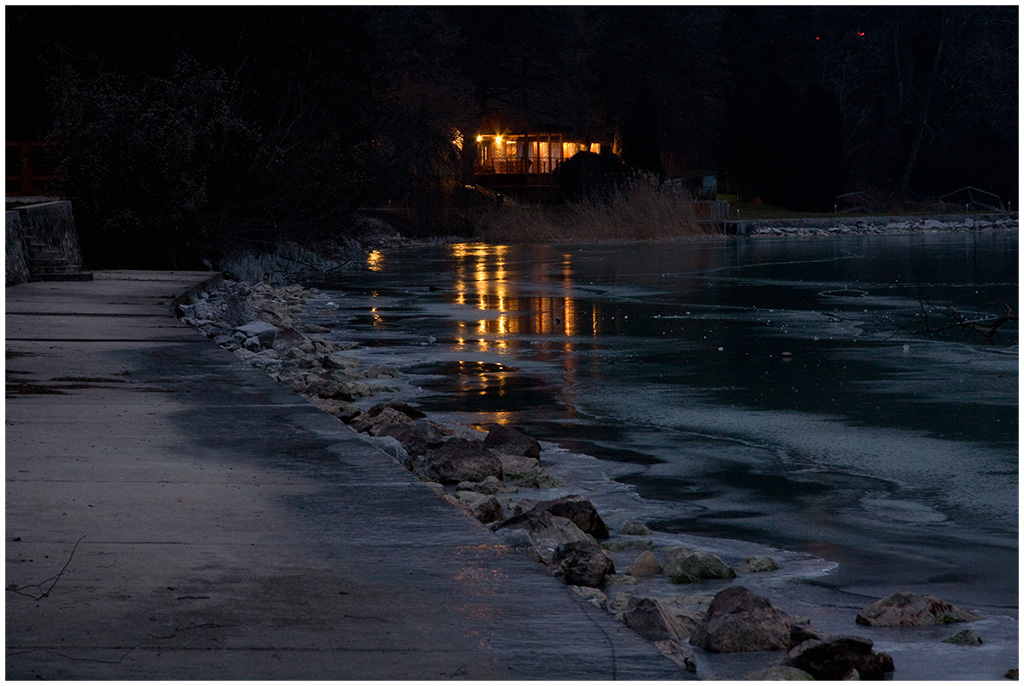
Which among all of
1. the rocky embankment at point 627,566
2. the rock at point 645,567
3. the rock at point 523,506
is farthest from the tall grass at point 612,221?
the rock at point 645,567

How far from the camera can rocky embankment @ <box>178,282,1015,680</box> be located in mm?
4289

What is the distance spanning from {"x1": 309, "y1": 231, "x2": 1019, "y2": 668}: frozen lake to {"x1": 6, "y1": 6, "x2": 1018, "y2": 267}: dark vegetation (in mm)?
3977

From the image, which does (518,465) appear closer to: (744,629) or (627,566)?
(627,566)

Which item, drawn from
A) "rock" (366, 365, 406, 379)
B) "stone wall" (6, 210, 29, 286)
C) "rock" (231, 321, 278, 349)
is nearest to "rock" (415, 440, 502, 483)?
"rock" (366, 365, 406, 379)

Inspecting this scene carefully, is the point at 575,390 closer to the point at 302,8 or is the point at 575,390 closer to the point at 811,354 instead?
the point at 811,354

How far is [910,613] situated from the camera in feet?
16.1

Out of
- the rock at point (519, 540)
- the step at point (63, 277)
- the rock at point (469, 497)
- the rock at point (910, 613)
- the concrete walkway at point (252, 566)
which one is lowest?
the rock at point (910, 613)

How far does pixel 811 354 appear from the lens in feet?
44.8

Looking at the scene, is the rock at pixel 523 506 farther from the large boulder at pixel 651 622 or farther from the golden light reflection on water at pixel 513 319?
the golden light reflection on water at pixel 513 319

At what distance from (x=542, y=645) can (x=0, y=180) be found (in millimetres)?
4066

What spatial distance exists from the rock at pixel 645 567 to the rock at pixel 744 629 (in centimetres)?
100

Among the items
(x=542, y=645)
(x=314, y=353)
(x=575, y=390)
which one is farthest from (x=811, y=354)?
(x=542, y=645)

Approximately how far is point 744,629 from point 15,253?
13652 mm

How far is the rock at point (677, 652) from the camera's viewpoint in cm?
407
